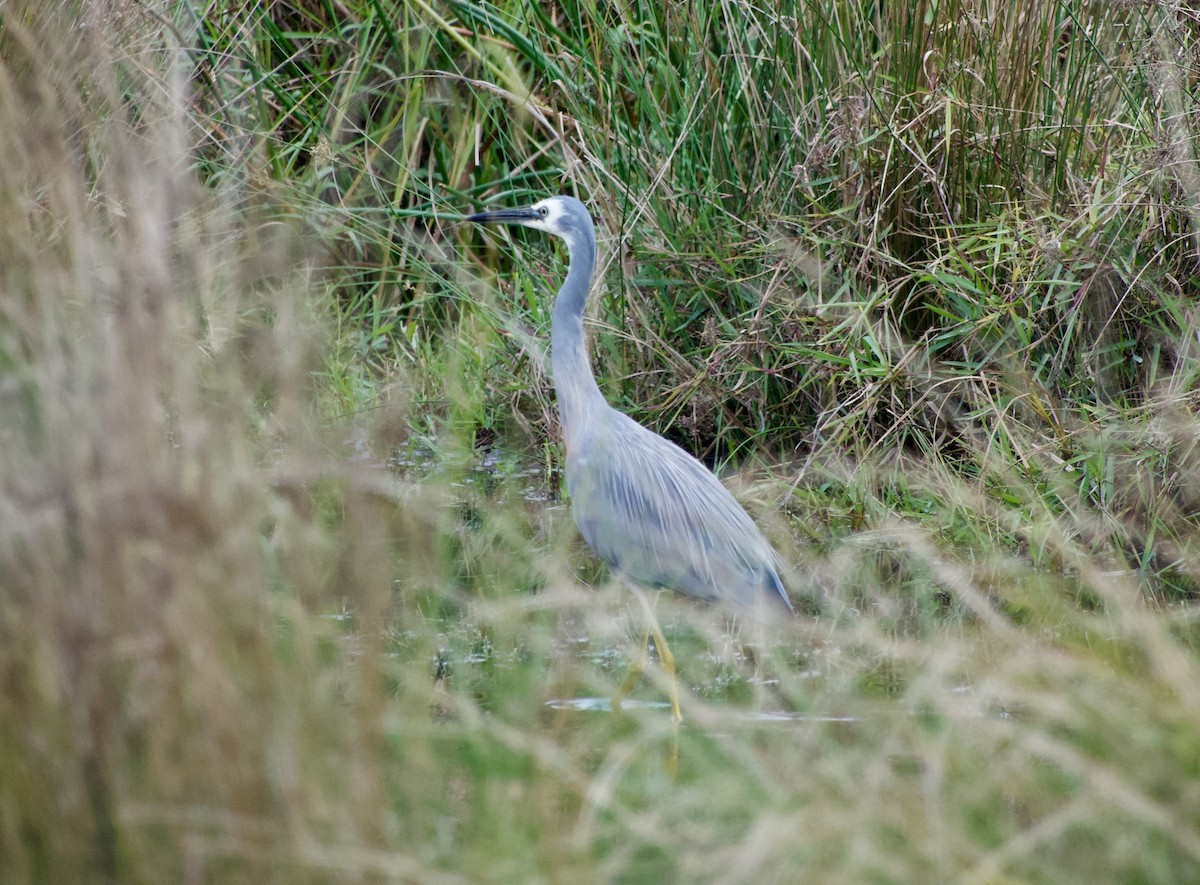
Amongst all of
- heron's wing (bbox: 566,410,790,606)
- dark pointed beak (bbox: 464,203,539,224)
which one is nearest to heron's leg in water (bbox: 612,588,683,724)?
heron's wing (bbox: 566,410,790,606)

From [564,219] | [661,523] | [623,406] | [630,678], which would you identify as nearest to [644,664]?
[630,678]

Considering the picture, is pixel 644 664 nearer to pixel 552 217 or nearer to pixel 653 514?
pixel 653 514

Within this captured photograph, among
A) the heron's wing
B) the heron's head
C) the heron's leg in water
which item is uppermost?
the heron's head

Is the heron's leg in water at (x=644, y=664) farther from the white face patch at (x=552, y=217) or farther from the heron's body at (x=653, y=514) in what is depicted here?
the white face patch at (x=552, y=217)

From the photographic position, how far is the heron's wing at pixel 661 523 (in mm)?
4184

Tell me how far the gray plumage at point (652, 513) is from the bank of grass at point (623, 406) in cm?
17

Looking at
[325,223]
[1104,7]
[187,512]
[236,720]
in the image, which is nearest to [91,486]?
[187,512]

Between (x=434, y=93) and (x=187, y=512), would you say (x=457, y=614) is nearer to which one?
(x=187, y=512)

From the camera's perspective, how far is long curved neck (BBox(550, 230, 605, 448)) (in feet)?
14.3

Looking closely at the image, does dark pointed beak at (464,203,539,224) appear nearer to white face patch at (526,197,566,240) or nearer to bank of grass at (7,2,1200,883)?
white face patch at (526,197,566,240)

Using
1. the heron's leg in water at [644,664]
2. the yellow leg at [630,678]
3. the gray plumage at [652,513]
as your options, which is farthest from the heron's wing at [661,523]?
the yellow leg at [630,678]

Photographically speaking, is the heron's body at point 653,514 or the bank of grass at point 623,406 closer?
the bank of grass at point 623,406

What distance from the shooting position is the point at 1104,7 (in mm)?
4863

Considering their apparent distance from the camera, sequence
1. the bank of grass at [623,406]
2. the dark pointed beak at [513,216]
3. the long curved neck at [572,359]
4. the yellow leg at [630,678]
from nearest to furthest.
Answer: the bank of grass at [623,406] → the yellow leg at [630,678] → the long curved neck at [572,359] → the dark pointed beak at [513,216]
